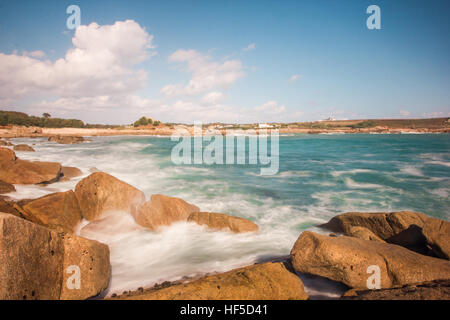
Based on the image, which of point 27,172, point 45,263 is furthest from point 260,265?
point 27,172

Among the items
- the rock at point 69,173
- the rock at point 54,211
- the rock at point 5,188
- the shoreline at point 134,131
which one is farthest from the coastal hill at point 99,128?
the rock at point 54,211

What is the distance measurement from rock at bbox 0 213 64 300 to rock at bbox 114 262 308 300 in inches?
59.9

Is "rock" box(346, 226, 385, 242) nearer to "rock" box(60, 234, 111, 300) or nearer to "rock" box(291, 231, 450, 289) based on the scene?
"rock" box(291, 231, 450, 289)

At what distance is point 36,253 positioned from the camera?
371 cm

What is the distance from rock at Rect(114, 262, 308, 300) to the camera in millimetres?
3411

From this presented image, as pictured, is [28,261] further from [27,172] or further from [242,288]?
[27,172]

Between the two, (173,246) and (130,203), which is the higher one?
(130,203)

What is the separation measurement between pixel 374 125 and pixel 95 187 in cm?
15473

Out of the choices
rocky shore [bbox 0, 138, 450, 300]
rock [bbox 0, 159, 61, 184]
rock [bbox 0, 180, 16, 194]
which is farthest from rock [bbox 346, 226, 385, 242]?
rock [bbox 0, 159, 61, 184]

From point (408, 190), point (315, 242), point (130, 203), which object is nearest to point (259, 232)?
point (315, 242)

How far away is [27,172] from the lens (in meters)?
12.3

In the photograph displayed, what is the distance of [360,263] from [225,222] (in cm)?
493

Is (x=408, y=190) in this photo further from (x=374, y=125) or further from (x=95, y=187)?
(x=374, y=125)

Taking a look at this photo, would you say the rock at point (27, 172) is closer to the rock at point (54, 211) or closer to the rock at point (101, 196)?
the rock at point (101, 196)
